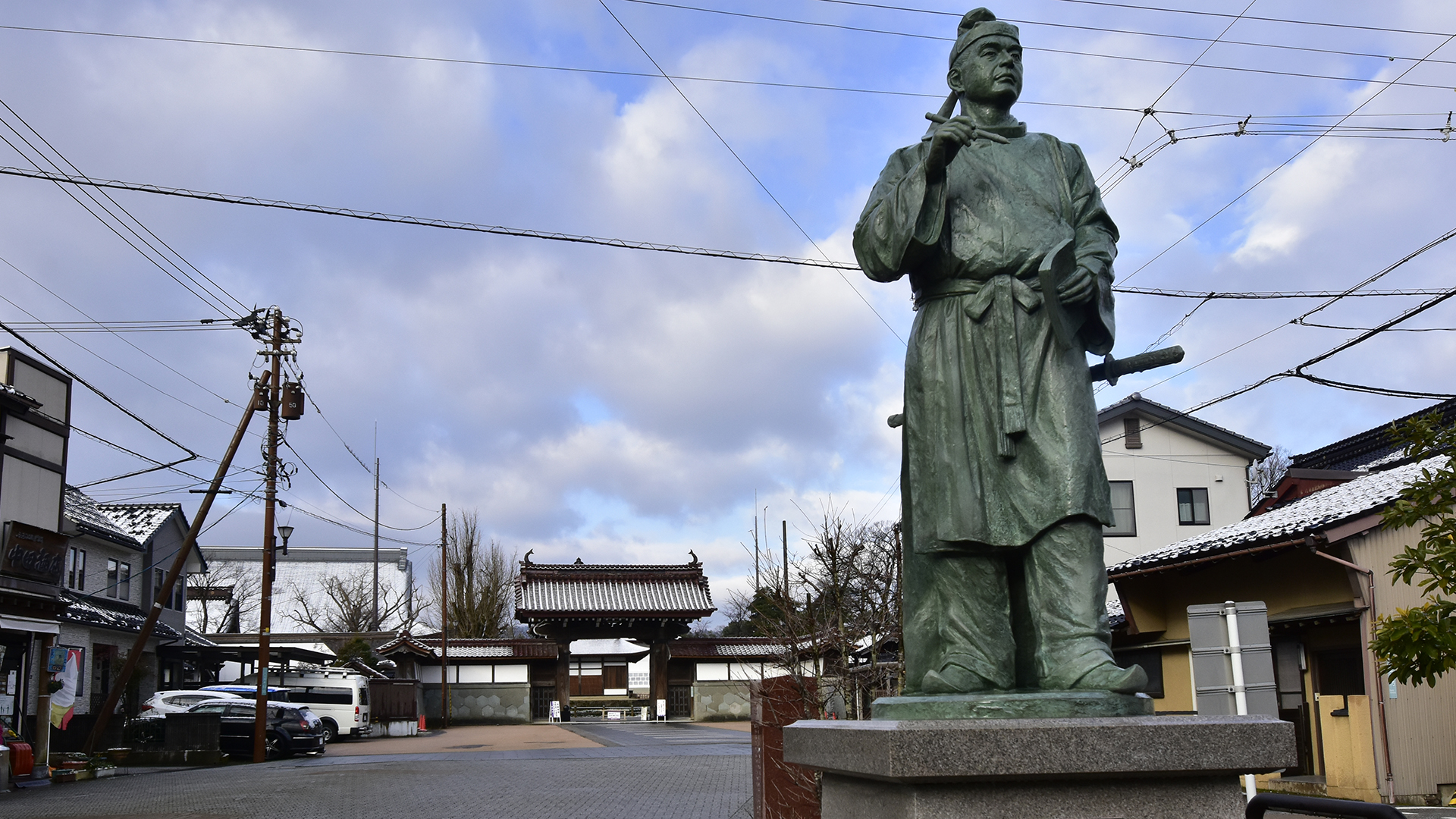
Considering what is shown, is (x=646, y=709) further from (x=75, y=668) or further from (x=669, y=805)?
(x=669, y=805)

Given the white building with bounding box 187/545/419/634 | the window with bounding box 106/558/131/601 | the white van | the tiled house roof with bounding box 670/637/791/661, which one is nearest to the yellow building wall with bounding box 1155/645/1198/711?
the white van

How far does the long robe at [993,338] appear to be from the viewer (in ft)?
13.6

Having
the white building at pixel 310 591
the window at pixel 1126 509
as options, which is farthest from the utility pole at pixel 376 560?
the window at pixel 1126 509

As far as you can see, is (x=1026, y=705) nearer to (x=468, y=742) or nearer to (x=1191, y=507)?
(x=468, y=742)

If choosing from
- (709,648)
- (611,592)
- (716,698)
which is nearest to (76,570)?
(611,592)

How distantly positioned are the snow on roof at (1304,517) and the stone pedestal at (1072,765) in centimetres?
1199

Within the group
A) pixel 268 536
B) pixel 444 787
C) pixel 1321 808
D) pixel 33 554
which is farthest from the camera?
pixel 268 536

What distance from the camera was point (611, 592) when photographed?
146 feet

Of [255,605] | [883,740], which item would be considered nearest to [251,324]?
[883,740]

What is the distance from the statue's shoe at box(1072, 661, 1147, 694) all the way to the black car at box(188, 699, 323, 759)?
1114 inches

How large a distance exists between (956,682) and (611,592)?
4131 cm

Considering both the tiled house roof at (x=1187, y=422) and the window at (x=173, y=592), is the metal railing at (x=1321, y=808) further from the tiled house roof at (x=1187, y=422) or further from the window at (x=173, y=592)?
the window at (x=173, y=592)

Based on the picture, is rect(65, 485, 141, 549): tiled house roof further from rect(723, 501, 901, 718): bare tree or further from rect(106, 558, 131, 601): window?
rect(723, 501, 901, 718): bare tree

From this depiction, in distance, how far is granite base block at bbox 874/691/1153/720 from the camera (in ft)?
12.1
